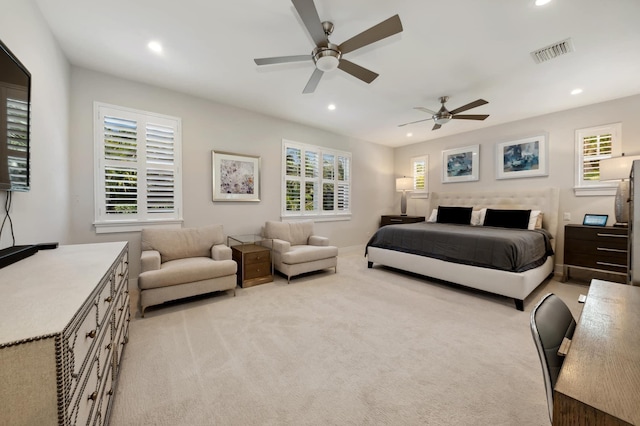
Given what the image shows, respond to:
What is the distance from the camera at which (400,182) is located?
247 inches

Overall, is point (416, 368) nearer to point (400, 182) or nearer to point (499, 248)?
point (499, 248)

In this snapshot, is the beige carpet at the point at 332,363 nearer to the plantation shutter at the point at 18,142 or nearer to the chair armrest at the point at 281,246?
the chair armrest at the point at 281,246

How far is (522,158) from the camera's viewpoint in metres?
4.71

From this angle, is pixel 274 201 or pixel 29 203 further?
pixel 274 201

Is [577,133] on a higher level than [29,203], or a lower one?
higher

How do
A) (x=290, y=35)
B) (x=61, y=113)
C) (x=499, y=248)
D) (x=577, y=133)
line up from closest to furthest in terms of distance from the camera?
(x=290, y=35) → (x=61, y=113) → (x=499, y=248) → (x=577, y=133)

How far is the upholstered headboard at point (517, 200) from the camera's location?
14.1 ft

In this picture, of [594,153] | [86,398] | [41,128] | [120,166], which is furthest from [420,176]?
[86,398]

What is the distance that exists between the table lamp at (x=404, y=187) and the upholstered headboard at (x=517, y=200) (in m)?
0.71

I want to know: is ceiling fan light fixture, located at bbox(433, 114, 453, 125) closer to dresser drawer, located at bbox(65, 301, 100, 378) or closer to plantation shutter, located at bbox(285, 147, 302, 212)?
plantation shutter, located at bbox(285, 147, 302, 212)

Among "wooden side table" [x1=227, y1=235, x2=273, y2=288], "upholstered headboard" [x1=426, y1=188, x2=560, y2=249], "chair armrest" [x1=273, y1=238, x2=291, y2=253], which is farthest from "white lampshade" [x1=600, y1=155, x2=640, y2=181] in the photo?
"wooden side table" [x1=227, y1=235, x2=273, y2=288]

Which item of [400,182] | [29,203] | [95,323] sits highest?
[400,182]

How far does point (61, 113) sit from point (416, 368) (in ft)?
13.8

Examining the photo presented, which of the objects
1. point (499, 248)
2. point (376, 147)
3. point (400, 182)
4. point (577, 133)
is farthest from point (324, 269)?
point (577, 133)
